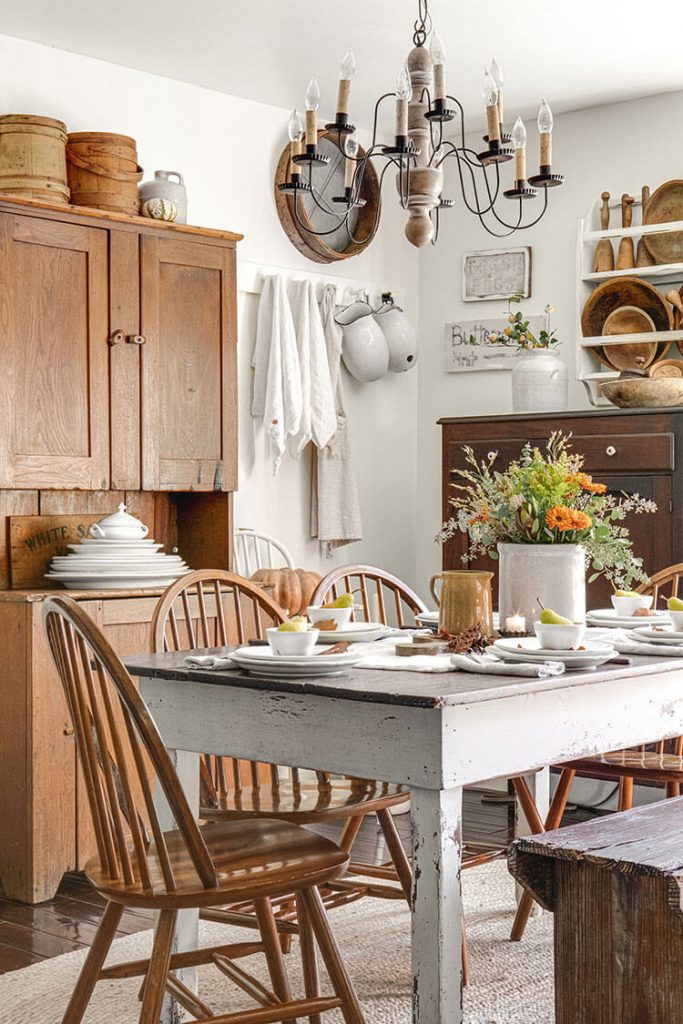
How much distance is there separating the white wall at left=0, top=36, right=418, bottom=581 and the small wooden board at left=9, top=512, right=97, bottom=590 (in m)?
0.85

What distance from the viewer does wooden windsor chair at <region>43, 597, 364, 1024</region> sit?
1.93m

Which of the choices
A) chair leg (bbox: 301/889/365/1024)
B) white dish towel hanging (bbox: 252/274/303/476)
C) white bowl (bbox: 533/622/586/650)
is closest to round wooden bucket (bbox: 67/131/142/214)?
white dish towel hanging (bbox: 252/274/303/476)

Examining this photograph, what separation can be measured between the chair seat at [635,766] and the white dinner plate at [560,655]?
2.35 ft

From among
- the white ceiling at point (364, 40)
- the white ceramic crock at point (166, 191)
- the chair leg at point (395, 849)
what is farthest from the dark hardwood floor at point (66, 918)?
the white ceiling at point (364, 40)

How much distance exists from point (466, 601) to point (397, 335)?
2851 millimetres

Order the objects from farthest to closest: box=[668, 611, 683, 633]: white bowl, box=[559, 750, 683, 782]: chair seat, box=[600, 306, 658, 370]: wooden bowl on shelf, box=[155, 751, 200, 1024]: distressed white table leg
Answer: box=[600, 306, 658, 370]: wooden bowl on shelf, box=[559, 750, 683, 782]: chair seat, box=[668, 611, 683, 633]: white bowl, box=[155, 751, 200, 1024]: distressed white table leg

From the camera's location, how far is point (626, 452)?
167 inches

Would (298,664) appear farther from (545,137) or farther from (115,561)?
(115,561)

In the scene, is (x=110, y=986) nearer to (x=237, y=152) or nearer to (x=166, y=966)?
(x=166, y=966)

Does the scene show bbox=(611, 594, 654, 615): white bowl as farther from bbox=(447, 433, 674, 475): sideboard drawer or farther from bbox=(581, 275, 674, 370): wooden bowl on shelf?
bbox=(581, 275, 674, 370): wooden bowl on shelf

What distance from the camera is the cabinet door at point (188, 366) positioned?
408 cm

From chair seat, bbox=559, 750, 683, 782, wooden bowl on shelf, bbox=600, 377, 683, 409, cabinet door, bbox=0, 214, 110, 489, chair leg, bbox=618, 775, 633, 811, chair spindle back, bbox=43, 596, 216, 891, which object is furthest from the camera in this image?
wooden bowl on shelf, bbox=600, 377, 683, 409

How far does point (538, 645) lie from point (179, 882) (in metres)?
0.76

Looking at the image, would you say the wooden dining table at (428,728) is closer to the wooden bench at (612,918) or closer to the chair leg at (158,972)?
the wooden bench at (612,918)
